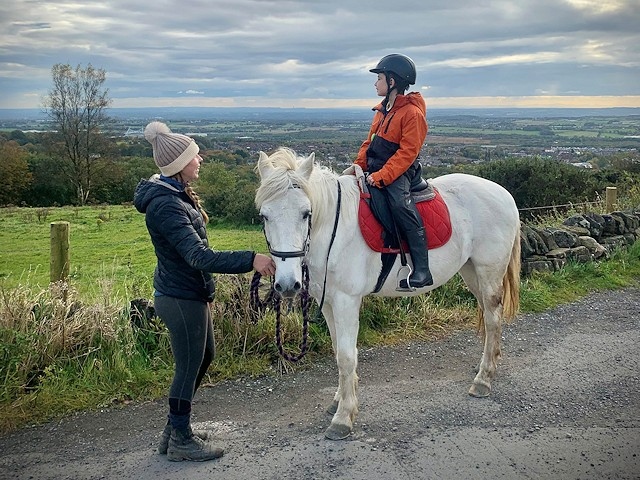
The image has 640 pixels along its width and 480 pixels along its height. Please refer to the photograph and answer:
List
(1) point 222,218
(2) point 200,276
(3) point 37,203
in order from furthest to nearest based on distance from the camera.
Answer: (3) point 37,203
(1) point 222,218
(2) point 200,276

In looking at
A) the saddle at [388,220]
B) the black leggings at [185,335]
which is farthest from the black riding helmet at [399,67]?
the black leggings at [185,335]

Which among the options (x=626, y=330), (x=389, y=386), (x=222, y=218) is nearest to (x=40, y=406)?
(x=389, y=386)

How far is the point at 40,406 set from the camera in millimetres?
3986

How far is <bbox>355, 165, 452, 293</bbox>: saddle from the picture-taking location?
384 cm

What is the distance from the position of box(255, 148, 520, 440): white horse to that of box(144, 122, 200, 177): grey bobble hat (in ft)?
1.51

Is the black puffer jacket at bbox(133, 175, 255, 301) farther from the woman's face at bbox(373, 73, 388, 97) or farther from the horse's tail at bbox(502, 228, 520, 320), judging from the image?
the horse's tail at bbox(502, 228, 520, 320)

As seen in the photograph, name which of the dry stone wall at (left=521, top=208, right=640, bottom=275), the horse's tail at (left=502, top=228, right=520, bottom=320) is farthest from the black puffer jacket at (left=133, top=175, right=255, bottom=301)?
the dry stone wall at (left=521, top=208, right=640, bottom=275)

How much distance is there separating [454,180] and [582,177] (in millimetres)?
13825

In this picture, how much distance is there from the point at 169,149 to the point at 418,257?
6.54 feet

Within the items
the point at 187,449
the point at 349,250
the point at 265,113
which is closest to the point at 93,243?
the point at 187,449

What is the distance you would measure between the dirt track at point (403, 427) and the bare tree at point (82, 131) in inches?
803

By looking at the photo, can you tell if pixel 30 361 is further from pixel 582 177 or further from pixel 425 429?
pixel 582 177

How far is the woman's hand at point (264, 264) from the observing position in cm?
307

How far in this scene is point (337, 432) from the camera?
3.69 metres
